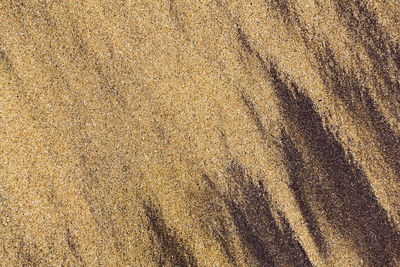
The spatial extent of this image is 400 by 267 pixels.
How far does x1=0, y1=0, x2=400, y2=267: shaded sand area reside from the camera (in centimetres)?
168

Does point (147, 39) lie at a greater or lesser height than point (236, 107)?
greater

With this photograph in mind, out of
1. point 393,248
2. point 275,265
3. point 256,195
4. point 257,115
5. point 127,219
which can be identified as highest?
point 257,115

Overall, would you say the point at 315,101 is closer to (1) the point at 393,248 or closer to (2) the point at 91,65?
(1) the point at 393,248

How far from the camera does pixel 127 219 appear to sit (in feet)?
5.70

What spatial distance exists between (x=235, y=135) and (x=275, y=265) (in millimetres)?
538

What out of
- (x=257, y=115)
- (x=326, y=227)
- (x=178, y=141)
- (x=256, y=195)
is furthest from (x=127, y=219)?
(x=326, y=227)

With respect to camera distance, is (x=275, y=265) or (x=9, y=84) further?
(x=275, y=265)

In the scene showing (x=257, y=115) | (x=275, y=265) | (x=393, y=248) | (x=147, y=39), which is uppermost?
(x=147, y=39)

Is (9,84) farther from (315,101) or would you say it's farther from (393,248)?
(393,248)

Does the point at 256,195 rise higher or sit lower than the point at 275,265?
higher

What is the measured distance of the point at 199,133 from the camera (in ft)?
5.73

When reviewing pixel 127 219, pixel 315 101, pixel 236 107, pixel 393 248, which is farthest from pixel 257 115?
pixel 393 248

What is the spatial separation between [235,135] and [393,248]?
77 cm

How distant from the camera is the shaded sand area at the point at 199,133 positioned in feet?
5.52
